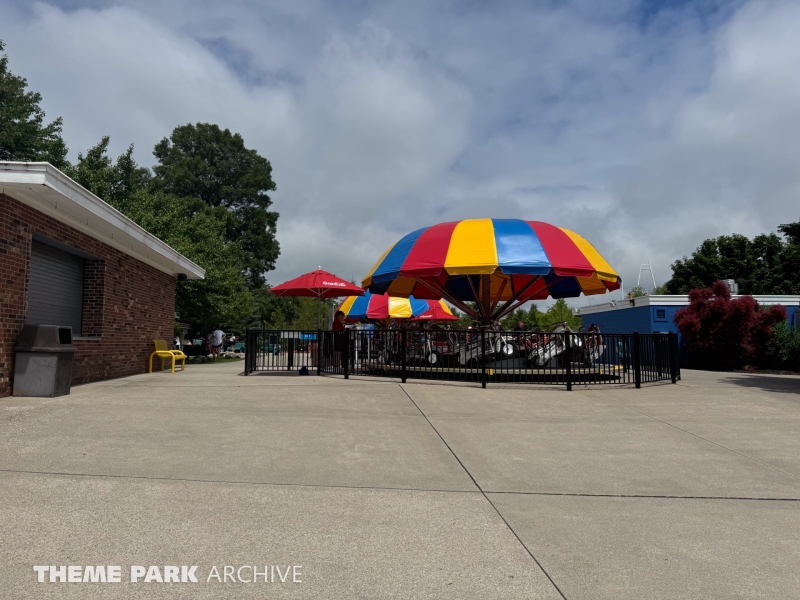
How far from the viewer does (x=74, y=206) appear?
9023 mm

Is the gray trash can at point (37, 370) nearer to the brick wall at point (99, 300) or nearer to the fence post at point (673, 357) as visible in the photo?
the brick wall at point (99, 300)

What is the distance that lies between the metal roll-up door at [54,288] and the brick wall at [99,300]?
25 centimetres

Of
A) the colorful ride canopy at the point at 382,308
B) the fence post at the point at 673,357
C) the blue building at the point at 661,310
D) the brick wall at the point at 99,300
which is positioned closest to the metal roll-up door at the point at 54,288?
the brick wall at the point at 99,300

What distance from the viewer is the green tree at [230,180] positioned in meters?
47.0

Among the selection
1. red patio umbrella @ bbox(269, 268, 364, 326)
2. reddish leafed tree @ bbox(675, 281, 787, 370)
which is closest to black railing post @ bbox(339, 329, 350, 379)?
red patio umbrella @ bbox(269, 268, 364, 326)

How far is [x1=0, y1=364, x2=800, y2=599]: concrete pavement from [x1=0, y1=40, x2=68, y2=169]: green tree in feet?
91.2

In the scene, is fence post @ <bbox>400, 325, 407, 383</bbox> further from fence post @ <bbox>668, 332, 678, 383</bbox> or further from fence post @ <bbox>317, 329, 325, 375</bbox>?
fence post @ <bbox>668, 332, 678, 383</bbox>

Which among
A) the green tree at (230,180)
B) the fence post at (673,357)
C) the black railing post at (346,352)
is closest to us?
the black railing post at (346,352)

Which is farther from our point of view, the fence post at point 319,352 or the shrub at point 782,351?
the shrub at point 782,351

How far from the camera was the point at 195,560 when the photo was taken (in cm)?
295

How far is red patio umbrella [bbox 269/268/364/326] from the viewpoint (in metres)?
14.6

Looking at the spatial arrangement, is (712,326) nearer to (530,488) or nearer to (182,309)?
(530,488)

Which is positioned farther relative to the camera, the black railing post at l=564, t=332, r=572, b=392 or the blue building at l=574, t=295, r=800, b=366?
the blue building at l=574, t=295, r=800, b=366

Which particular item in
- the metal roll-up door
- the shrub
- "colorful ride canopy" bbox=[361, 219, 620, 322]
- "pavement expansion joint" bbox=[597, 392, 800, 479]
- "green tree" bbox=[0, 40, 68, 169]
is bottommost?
"pavement expansion joint" bbox=[597, 392, 800, 479]
